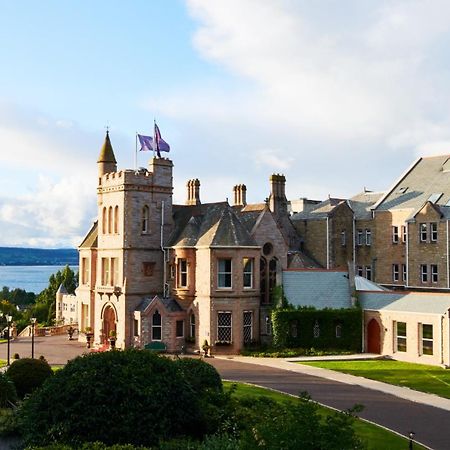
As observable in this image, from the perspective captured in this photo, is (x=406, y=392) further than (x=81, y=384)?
Yes

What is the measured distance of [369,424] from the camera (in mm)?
26453

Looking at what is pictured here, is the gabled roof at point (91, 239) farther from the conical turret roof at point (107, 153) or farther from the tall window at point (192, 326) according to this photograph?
the tall window at point (192, 326)

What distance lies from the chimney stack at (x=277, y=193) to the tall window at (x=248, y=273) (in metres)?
14.4

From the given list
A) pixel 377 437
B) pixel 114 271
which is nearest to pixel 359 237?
pixel 114 271

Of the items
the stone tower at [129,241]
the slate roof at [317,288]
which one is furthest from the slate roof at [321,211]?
the stone tower at [129,241]

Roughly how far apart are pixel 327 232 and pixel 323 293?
16454 millimetres

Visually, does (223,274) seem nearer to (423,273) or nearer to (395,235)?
(423,273)

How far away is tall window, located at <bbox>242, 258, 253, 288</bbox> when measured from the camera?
5053cm

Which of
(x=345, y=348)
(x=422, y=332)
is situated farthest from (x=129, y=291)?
(x=422, y=332)

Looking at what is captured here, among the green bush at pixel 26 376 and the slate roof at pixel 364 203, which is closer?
the green bush at pixel 26 376

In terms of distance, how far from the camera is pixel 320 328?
49406mm

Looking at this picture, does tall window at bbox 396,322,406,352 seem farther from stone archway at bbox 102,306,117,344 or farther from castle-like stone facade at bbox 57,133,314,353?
stone archway at bbox 102,306,117,344

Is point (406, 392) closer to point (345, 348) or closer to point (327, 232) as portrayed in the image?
point (345, 348)

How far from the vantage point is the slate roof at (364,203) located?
68125mm
